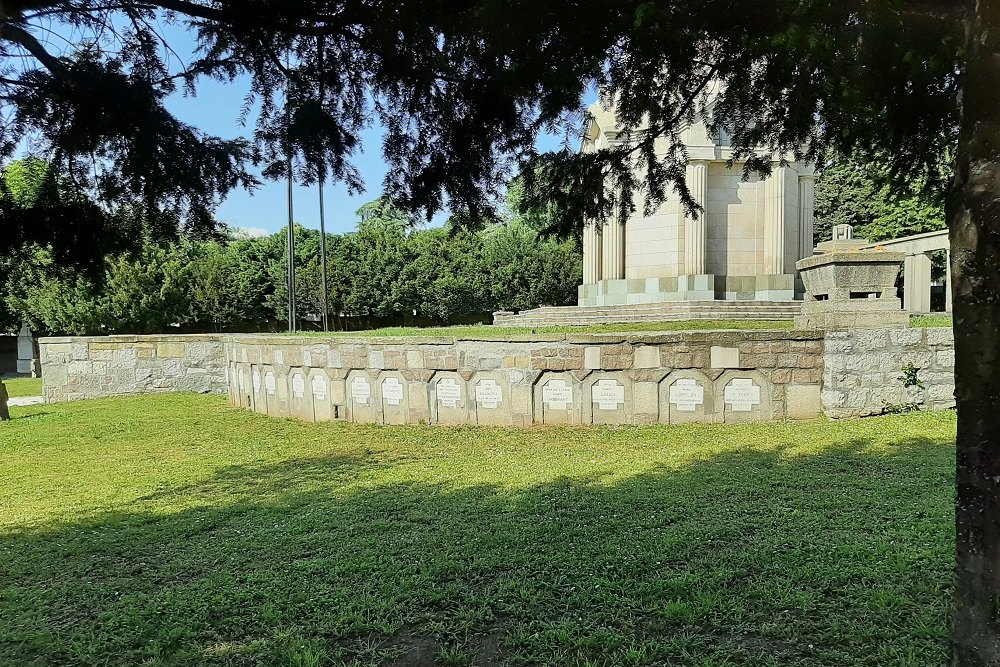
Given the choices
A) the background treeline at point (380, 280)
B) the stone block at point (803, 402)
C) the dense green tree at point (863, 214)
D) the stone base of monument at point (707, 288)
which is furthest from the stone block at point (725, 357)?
the dense green tree at point (863, 214)

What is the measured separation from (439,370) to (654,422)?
2595 millimetres

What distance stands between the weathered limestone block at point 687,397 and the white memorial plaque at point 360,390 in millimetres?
3615

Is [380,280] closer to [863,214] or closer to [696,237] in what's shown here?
[696,237]

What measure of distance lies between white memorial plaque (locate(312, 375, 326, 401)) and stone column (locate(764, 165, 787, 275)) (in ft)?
39.7

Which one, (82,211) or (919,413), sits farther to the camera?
(919,413)

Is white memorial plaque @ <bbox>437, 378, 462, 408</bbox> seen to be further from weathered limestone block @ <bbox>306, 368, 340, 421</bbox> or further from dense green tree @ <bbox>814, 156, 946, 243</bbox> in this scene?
dense green tree @ <bbox>814, 156, 946, 243</bbox>

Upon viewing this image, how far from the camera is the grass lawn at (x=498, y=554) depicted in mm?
2490

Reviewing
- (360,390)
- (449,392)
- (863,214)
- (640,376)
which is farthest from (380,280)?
(640,376)

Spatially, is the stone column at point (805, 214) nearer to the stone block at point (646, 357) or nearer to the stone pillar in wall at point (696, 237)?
the stone pillar in wall at point (696, 237)

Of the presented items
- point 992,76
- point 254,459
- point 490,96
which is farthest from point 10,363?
point 992,76

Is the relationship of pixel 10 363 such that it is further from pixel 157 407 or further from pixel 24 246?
pixel 24 246

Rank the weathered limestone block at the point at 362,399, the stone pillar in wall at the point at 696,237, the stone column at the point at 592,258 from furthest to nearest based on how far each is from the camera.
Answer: the stone column at the point at 592,258, the stone pillar in wall at the point at 696,237, the weathered limestone block at the point at 362,399

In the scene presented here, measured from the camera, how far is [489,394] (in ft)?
24.1

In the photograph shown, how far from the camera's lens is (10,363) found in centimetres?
2756
